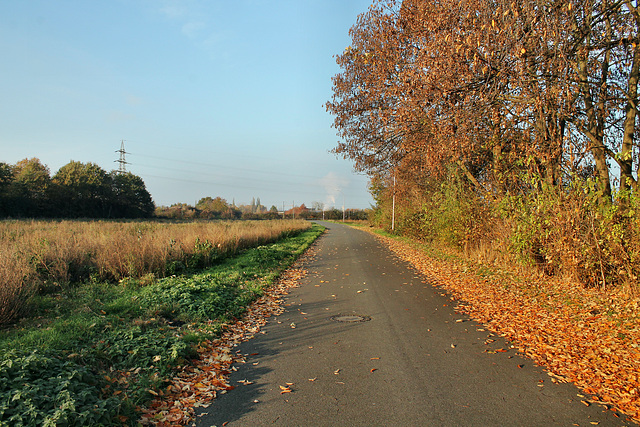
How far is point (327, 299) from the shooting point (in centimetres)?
897

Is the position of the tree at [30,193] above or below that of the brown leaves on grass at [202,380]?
above

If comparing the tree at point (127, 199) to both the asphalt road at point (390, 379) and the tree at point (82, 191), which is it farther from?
the asphalt road at point (390, 379)

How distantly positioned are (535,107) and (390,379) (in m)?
8.13

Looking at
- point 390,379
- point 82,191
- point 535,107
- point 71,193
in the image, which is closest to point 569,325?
point 390,379

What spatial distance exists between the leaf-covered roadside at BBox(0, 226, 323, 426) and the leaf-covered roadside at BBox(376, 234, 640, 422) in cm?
475

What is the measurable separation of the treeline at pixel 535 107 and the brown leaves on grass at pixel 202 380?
7.32 metres

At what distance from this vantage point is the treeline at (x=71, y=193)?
1583 inches

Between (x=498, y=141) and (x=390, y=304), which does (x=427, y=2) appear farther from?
(x=390, y=304)

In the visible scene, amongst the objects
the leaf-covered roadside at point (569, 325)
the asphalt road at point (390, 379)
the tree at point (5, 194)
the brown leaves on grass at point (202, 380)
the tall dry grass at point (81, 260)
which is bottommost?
the brown leaves on grass at point (202, 380)

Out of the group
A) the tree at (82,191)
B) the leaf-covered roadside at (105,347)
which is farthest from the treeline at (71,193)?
the leaf-covered roadside at (105,347)

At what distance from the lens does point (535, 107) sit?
31.2ft

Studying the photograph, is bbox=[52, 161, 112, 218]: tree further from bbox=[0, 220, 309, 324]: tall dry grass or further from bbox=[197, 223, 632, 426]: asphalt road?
bbox=[197, 223, 632, 426]: asphalt road

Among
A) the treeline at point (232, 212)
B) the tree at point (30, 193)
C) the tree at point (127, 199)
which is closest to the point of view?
the tree at point (30, 193)

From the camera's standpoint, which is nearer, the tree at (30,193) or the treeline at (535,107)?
the treeline at (535,107)
